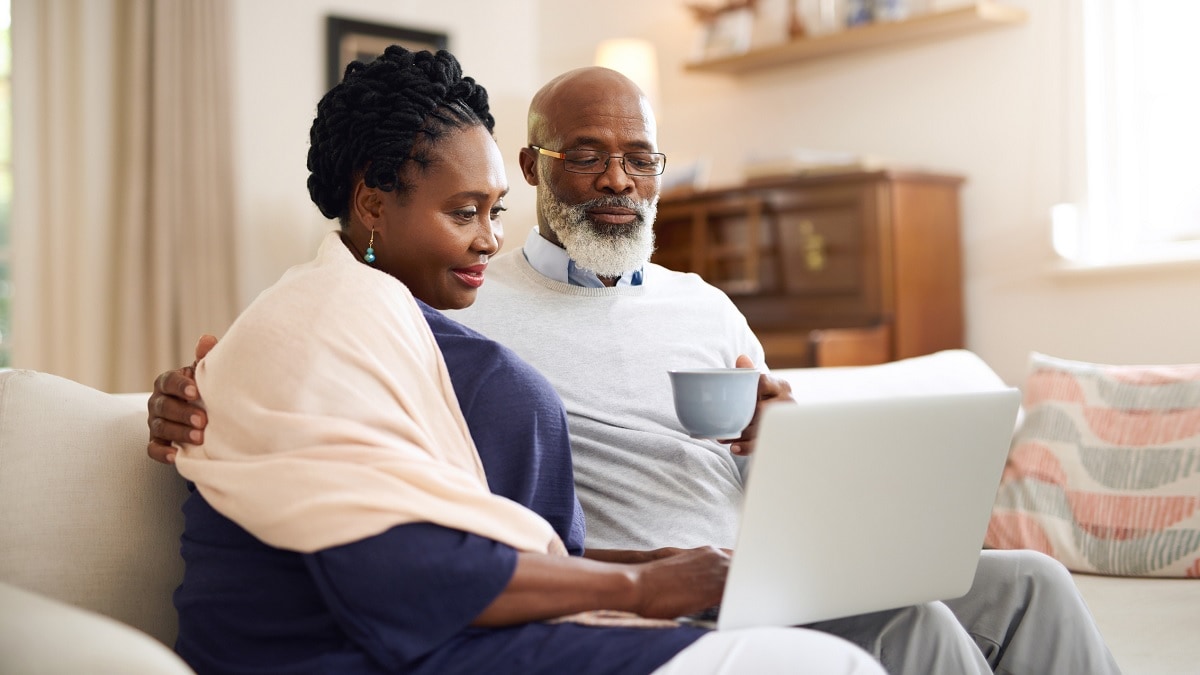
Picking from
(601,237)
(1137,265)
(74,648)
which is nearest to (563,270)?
(601,237)

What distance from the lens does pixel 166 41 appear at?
468cm

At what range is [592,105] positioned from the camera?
2053 mm

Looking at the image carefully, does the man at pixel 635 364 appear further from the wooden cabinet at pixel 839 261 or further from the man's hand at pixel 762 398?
the wooden cabinet at pixel 839 261

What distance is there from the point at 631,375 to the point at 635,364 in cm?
2

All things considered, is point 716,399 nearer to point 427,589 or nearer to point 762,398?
point 762,398

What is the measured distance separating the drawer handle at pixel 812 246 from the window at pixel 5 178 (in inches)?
121

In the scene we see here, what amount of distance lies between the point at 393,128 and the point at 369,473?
1.56 feet

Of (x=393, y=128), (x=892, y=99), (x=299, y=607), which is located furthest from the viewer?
(x=892, y=99)

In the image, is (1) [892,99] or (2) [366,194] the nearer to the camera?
(2) [366,194]

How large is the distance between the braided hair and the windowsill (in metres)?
3.02

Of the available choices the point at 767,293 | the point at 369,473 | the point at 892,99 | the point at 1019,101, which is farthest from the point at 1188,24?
the point at 369,473

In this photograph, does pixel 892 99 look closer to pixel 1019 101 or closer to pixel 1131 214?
pixel 1019 101

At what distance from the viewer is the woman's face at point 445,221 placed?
4.58 ft

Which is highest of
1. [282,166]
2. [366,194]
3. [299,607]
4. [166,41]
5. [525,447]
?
[166,41]
